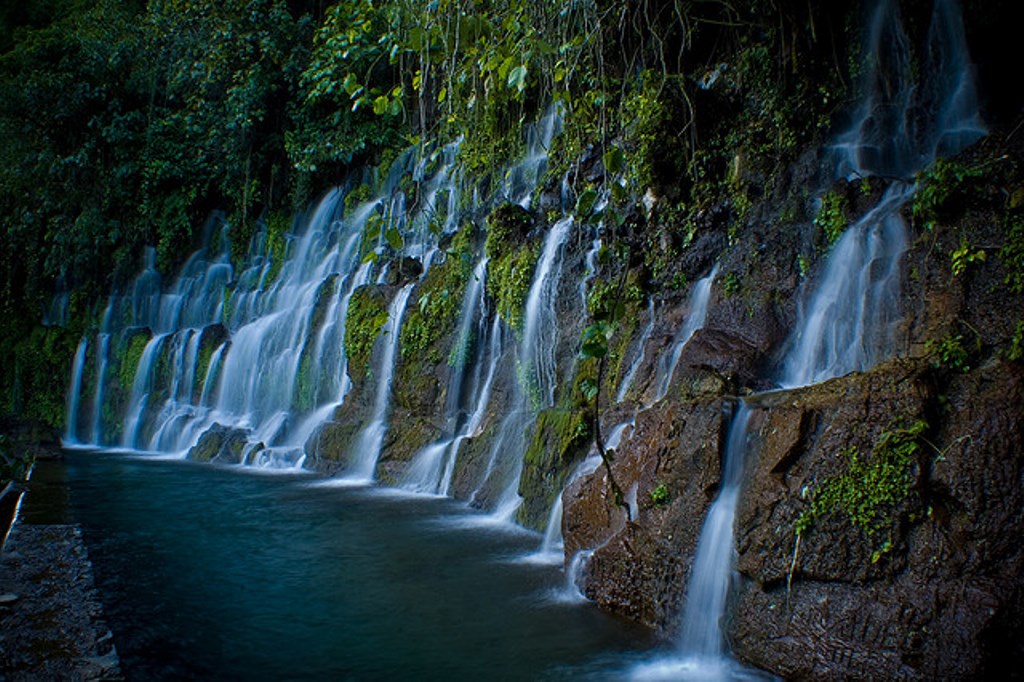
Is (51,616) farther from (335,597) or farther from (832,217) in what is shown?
(832,217)

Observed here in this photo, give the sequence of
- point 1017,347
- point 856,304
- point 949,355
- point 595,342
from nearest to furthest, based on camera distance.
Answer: point 595,342, point 949,355, point 1017,347, point 856,304

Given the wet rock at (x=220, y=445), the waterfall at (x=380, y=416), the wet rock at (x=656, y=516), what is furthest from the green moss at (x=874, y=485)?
the wet rock at (x=220, y=445)

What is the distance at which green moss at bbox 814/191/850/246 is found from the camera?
21.0ft

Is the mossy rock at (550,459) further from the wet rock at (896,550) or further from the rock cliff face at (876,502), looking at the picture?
the wet rock at (896,550)

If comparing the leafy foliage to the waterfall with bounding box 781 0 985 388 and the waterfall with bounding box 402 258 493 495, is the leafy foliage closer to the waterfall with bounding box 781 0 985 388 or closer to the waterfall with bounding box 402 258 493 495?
the waterfall with bounding box 781 0 985 388

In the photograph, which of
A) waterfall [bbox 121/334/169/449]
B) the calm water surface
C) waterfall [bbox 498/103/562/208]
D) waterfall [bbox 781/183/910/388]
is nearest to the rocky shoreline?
the calm water surface

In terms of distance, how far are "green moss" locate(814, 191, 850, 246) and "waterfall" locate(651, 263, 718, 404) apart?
1.15 meters

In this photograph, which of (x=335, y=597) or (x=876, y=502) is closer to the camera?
(x=876, y=502)

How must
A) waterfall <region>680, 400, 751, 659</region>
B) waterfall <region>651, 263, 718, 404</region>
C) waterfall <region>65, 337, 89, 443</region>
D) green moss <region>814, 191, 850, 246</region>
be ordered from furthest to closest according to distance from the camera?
waterfall <region>65, 337, 89, 443</region>
waterfall <region>651, 263, 718, 404</region>
green moss <region>814, 191, 850, 246</region>
waterfall <region>680, 400, 751, 659</region>

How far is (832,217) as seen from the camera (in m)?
6.48

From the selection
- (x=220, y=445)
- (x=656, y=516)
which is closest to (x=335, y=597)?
(x=656, y=516)

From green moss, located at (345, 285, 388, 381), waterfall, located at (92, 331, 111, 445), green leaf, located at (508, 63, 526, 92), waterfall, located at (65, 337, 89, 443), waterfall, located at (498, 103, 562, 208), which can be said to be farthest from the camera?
waterfall, located at (65, 337, 89, 443)

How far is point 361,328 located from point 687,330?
6079mm

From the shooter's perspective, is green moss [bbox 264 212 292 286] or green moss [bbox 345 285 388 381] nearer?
green moss [bbox 345 285 388 381]
